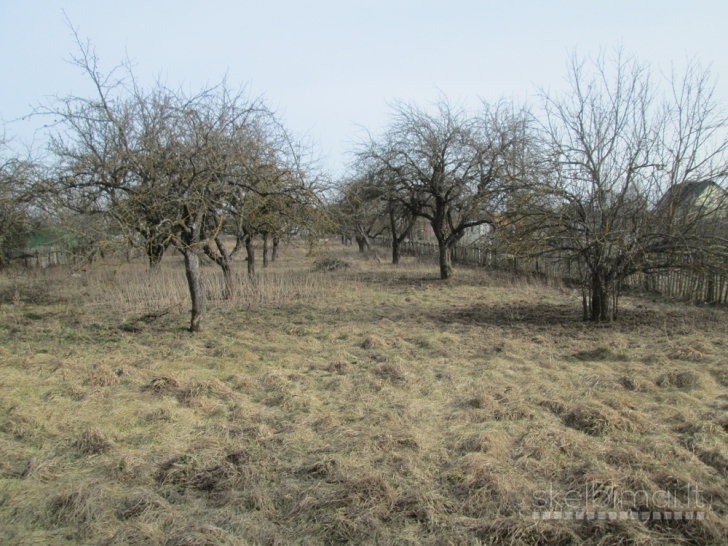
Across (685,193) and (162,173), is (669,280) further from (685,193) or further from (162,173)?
(162,173)

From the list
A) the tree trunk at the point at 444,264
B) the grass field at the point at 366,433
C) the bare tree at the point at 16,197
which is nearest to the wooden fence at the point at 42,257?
the bare tree at the point at 16,197

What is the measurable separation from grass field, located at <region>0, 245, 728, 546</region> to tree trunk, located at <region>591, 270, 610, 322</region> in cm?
38

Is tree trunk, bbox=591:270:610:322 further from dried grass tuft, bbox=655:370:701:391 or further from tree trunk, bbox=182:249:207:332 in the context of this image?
tree trunk, bbox=182:249:207:332

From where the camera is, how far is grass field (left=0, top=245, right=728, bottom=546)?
267 cm

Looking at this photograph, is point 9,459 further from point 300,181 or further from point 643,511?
point 300,181

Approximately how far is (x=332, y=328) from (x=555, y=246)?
13.8ft

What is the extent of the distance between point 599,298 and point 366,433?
6.17 m

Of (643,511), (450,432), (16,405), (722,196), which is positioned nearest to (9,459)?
(16,405)

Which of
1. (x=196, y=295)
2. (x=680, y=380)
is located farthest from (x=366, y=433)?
(x=196, y=295)

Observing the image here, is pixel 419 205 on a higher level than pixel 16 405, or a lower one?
higher

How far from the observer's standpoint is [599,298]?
324 inches

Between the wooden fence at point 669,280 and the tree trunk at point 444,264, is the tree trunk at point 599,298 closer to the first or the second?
the wooden fence at point 669,280

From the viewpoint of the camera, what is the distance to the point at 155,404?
181 inches

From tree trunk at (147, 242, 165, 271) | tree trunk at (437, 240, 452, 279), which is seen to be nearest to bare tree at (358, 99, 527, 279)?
tree trunk at (437, 240, 452, 279)
